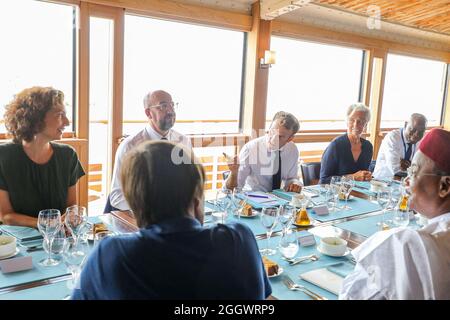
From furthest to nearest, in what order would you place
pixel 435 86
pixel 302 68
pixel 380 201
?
1. pixel 435 86
2. pixel 302 68
3. pixel 380 201

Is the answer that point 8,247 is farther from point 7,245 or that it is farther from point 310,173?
point 310,173

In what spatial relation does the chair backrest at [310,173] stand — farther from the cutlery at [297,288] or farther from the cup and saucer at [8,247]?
the cup and saucer at [8,247]

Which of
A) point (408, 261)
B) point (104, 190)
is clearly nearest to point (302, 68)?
point (104, 190)

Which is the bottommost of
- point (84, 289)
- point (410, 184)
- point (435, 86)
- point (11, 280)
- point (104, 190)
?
point (104, 190)

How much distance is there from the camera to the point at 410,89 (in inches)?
316

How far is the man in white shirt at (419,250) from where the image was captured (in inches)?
40.5

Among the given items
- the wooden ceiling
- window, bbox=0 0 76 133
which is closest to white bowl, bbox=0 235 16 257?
window, bbox=0 0 76 133

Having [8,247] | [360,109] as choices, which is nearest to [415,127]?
[360,109]

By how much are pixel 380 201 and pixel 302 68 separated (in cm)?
451

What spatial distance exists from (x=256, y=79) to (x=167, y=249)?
4.57 metres

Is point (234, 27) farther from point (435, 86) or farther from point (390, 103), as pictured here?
point (435, 86)

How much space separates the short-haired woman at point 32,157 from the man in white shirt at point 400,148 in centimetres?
297

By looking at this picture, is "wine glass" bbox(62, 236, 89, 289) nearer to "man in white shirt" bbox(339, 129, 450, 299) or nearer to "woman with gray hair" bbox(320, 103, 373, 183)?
"man in white shirt" bbox(339, 129, 450, 299)

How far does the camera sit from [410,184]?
1326 millimetres
